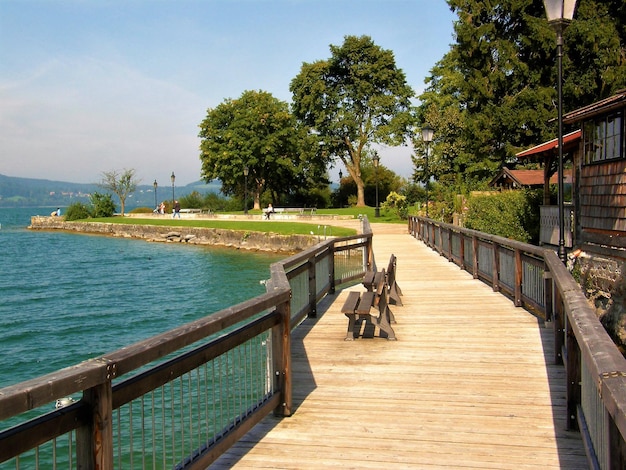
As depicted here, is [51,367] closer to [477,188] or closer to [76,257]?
[76,257]

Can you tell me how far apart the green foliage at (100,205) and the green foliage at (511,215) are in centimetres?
5798

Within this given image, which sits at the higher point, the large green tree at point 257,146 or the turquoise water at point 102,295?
the large green tree at point 257,146

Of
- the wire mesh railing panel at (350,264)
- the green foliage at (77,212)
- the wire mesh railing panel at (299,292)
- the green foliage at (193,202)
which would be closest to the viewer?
the wire mesh railing panel at (299,292)

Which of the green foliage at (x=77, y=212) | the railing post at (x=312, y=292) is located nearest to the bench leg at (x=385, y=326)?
the railing post at (x=312, y=292)

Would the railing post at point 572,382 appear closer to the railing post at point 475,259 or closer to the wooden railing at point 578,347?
the wooden railing at point 578,347

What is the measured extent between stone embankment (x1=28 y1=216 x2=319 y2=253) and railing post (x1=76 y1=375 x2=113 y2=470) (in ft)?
103

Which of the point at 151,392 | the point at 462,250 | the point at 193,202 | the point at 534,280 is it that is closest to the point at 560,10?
the point at 534,280

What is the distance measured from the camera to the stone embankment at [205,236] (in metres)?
38.8

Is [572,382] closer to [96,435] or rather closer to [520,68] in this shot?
[96,435]

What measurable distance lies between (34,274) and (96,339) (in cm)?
1885

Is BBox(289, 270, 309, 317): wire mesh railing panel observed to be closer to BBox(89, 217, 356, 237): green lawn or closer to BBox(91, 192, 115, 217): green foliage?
BBox(89, 217, 356, 237): green lawn

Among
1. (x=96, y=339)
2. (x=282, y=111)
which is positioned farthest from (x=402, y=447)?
(x=282, y=111)

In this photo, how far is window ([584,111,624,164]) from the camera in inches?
589

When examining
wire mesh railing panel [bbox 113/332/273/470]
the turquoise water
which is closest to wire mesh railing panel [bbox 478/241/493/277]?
wire mesh railing panel [bbox 113/332/273/470]
